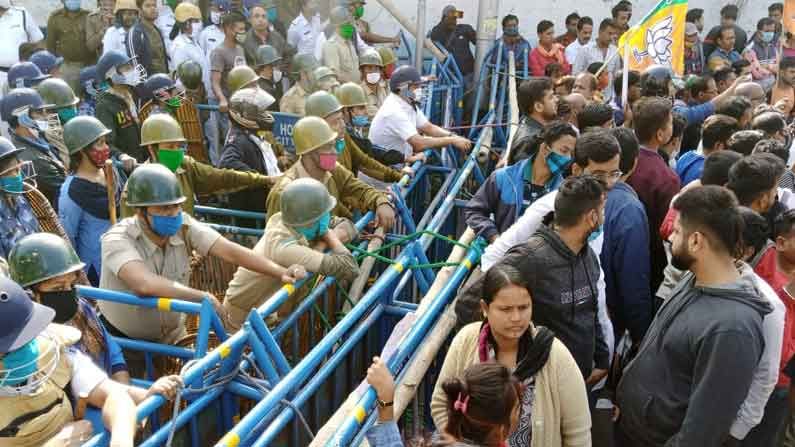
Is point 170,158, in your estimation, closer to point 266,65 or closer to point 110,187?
point 110,187

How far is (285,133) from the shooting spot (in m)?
7.64

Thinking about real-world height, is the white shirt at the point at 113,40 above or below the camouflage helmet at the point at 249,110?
above

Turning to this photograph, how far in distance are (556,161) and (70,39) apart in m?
8.15

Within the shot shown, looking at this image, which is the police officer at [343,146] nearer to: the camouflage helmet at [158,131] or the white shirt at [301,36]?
the camouflage helmet at [158,131]

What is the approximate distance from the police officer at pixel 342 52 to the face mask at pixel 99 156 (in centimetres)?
490

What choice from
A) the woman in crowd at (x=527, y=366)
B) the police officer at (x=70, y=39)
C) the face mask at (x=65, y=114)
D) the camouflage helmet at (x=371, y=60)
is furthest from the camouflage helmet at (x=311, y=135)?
the police officer at (x=70, y=39)

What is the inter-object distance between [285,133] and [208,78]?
2469 mm

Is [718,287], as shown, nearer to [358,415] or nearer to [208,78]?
[358,415]

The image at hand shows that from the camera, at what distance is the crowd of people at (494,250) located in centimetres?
258

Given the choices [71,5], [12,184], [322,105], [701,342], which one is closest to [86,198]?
[12,184]

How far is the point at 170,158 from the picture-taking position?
5.33 metres

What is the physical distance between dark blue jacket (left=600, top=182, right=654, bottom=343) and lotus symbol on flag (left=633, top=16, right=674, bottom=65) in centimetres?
374

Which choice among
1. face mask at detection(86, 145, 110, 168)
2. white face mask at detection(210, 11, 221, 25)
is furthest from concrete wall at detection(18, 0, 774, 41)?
face mask at detection(86, 145, 110, 168)

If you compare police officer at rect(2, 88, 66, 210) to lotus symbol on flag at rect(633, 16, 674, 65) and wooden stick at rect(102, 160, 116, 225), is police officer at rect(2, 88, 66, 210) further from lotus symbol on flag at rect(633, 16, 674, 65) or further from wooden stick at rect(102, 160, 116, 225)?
lotus symbol on flag at rect(633, 16, 674, 65)
